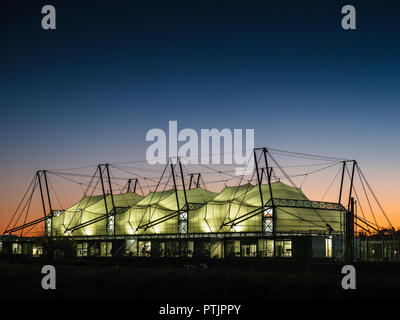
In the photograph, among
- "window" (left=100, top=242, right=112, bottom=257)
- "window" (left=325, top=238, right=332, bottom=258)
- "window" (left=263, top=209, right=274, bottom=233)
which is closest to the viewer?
"window" (left=325, top=238, right=332, bottom=258)

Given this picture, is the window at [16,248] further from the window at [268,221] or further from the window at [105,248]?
the window at [268,221]

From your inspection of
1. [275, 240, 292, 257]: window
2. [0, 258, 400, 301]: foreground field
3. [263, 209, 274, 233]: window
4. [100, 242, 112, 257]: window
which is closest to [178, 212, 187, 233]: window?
[100, 242, 112, 257]: window

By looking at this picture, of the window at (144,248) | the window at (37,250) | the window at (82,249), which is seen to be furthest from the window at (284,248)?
the window at (37,250)

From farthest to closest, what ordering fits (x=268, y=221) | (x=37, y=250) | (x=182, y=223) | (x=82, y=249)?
(x=37, y=250), (x=82, y=249), (x=182, y=223), (x=268, y=221)

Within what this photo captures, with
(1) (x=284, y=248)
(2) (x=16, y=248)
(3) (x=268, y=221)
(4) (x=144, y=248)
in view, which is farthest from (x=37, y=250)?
(1) (x=284, y=248)

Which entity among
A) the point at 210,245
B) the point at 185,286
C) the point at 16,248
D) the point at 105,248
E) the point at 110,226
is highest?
the point at 110,226

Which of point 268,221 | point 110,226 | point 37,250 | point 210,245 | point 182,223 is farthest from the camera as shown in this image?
point 37,250

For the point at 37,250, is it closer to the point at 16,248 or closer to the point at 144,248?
the point at 16,248

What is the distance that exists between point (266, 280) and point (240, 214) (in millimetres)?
50322

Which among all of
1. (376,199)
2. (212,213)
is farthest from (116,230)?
(376,199)

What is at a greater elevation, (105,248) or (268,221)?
(268,221)

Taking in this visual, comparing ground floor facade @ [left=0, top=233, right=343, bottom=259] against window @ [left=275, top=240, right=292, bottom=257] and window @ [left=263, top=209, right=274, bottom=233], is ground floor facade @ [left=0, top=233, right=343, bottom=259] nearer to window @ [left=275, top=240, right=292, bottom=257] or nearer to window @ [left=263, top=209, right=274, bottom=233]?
window @ [left=275, top=240, right=292, bottom=257]

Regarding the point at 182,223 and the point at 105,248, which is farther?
the point at 105,248
